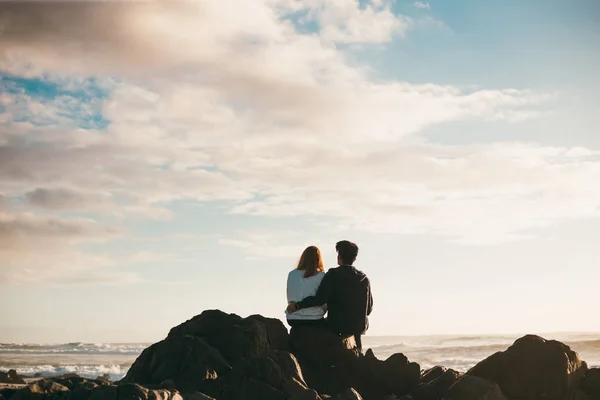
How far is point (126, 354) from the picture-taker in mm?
50219

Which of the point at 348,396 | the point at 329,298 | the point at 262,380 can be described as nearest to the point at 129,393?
the point at 262,380

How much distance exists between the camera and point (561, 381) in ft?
32.0

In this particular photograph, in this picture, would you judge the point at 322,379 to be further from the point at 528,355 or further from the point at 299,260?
the point at 528,355

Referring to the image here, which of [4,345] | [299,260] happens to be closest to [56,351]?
[4,345]

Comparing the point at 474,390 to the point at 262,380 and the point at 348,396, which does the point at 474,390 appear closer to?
the point at 348,396

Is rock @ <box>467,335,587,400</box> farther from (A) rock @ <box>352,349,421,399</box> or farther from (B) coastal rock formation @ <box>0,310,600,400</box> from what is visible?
(A) rock @ <box>352,349,421,399</box>

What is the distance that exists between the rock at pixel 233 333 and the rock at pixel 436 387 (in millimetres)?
2316

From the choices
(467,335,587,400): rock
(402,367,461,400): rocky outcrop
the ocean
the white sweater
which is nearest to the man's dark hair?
the white sweater

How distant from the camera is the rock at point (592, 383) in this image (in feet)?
31.8

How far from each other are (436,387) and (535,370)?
4.56 feet

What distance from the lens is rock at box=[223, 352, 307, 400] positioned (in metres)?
9.12

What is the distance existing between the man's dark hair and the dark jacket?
30 cm

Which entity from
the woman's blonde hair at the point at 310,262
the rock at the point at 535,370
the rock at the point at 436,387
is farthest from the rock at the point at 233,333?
the rock at the point at 535,370

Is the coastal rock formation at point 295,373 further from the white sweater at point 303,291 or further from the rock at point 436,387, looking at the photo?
the white sweater at point 303,291
